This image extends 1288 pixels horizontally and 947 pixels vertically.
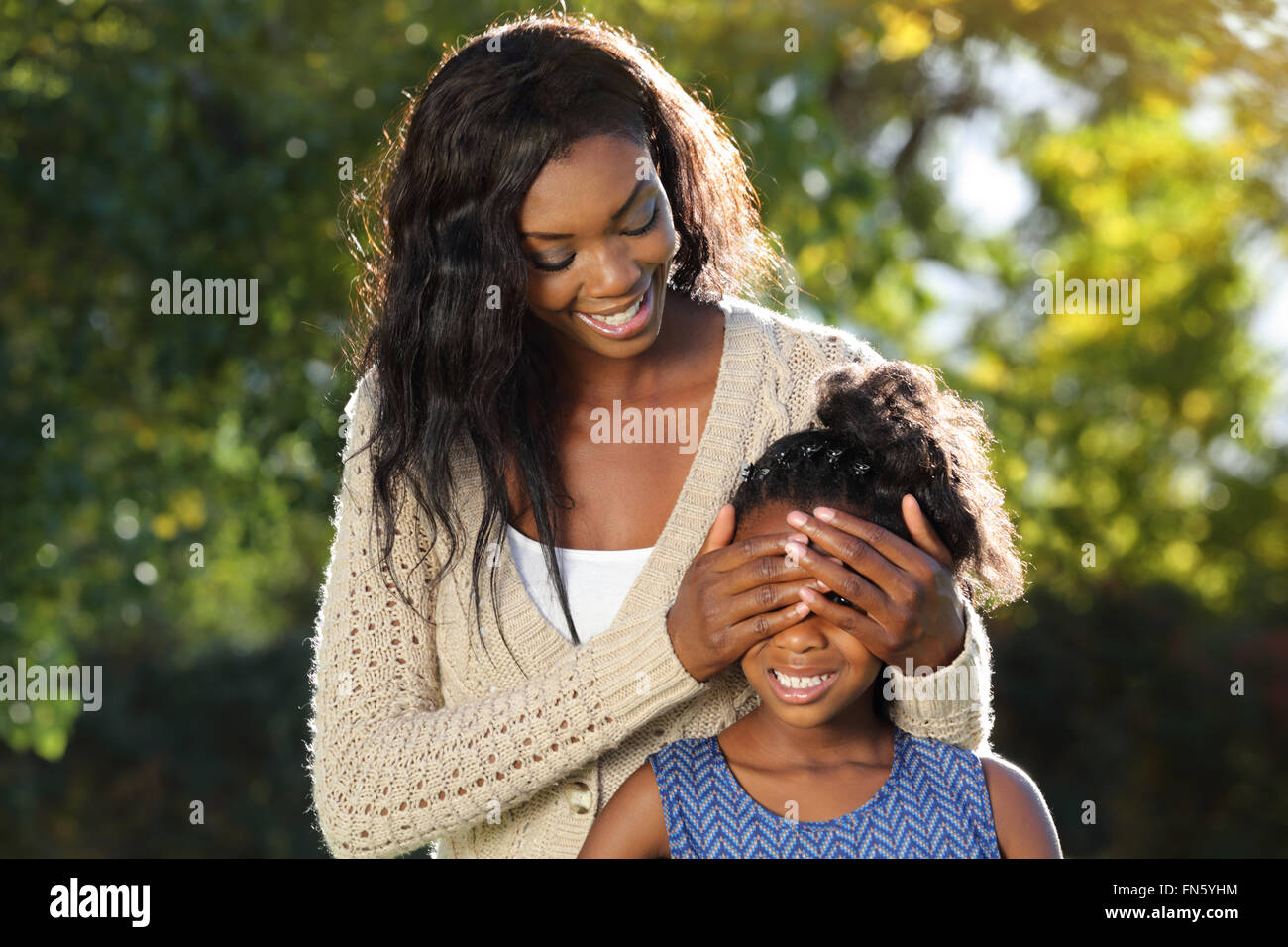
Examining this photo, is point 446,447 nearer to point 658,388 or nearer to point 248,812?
point 658,388

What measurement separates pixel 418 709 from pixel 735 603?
0.66 meters

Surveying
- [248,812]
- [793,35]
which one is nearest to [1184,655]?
[793,35]

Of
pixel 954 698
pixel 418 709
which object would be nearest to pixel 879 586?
pixel 954 698

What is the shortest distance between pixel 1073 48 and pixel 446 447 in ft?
14.2

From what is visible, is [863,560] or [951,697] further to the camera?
[951,697]

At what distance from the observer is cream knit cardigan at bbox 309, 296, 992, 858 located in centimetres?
229

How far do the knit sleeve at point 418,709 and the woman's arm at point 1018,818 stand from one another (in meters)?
0.52

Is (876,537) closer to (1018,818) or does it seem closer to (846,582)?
(846,582)

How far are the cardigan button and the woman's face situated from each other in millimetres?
742

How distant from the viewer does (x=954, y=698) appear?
2.29 meters

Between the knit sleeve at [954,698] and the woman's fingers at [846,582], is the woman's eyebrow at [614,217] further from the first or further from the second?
the knit sleeve at [954,698]

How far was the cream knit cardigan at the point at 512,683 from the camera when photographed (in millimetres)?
2295

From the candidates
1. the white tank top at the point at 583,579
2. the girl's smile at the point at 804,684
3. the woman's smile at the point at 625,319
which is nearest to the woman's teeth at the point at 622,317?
the woman's smile at the point at 625,319

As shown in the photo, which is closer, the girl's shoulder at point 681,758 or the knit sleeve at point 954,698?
the knit sleeve at point 954,698
